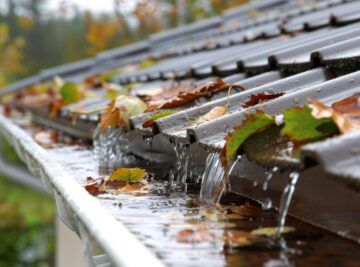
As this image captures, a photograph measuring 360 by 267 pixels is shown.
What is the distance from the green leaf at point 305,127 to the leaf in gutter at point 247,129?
0.30ft

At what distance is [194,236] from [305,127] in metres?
0.30

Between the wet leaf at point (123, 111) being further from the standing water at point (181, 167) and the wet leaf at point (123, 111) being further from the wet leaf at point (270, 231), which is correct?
the wet leaf at point (270, 231)

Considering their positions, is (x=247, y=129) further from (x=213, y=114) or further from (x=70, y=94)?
(x=70, y=94)

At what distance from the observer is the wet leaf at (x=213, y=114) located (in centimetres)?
205

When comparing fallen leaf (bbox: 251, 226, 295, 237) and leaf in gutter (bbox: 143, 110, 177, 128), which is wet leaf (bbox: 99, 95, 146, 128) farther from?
fallen leaf (bbox: 251, 226, 295, 237)

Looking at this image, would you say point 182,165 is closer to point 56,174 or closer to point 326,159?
point 56,174

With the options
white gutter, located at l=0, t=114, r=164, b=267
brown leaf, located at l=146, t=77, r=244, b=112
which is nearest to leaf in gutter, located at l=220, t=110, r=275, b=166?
white gutter, located at l=0, t=114, r=164, b=267

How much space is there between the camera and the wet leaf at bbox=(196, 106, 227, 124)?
205cm

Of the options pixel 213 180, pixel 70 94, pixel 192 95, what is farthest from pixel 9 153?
pixel 213 180

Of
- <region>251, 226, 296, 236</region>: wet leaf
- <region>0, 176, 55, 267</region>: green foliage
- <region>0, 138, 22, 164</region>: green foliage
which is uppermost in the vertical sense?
<region>251, 226, 296, 236</region>: wet leaf

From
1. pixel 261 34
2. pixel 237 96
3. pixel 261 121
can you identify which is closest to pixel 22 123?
pixel 261 34

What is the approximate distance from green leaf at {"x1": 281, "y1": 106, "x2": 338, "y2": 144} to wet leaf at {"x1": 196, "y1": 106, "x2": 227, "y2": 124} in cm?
65

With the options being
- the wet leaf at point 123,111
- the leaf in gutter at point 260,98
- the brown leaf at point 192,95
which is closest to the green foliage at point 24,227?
the wet leaf at point 123,111

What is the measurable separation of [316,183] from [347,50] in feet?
3.44
